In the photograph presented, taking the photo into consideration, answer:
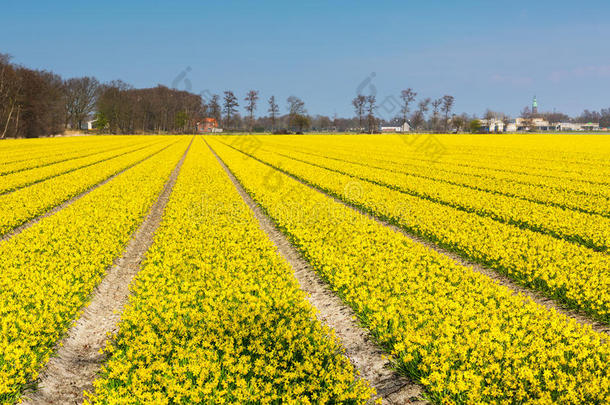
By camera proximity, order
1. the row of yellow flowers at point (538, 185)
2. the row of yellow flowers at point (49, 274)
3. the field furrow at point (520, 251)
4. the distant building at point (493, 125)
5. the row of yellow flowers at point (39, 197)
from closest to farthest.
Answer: the row of yellow flowers at point (49, 274) → the field furrow at point (520, 251) → the row of yellow flowers at point (39, 197) → the row of yellow flowers at point (538, 185) → the distant building at point (493, 125)

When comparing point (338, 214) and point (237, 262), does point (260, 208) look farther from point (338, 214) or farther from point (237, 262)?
point (237, 262)

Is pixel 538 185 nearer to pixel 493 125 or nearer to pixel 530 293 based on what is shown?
pixel 530 293

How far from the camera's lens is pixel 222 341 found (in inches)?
251

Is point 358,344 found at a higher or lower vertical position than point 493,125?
lower

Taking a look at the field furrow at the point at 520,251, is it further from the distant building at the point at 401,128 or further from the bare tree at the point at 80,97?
the bare tree at the point at 80,97

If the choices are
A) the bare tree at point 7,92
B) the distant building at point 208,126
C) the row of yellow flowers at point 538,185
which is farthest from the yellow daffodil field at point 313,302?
the distant building at point 208,126

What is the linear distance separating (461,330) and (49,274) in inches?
341

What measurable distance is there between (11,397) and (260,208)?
13811mm

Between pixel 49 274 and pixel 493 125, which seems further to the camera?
pixel 493 125

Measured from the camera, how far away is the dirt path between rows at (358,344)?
19.6ft

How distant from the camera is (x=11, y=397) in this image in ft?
18.0

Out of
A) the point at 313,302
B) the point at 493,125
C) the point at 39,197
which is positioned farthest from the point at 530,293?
the point at 493,125

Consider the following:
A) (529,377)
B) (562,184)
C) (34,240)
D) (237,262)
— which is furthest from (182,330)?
(562,184)

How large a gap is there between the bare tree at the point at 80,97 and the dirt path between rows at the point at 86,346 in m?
154
